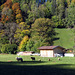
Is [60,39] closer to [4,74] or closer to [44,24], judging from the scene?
[44,24]

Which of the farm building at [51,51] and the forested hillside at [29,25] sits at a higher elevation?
the forested hillside at [29,25]

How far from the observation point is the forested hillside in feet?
272

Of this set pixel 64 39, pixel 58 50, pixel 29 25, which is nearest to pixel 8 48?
pixel 29 25

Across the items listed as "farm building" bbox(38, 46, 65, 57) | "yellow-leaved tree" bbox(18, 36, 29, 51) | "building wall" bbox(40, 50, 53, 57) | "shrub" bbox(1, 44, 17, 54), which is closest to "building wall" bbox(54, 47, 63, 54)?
"farm building" bbox(38, 46, 65, 57)

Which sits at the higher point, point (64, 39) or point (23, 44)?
point (64, 39)

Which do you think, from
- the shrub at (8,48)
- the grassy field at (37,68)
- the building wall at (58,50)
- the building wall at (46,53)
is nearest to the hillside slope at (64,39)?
the shrub at (8,48)

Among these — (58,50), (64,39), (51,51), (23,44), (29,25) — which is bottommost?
(51,51)

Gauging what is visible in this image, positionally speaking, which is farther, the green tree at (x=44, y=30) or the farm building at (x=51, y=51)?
the green tree at (x=44, y=30)

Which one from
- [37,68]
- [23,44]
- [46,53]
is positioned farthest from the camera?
[23,44]

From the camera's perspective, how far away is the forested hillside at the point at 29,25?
82875mm

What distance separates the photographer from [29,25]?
114 meters

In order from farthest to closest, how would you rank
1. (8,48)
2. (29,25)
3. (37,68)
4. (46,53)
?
1. (29,25)
2. (8,48)
3. (46,53)
4. (37,68)

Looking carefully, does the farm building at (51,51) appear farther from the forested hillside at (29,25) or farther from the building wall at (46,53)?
the forested hillside at (29,25)

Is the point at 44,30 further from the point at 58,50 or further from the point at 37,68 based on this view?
the point at 37,68
